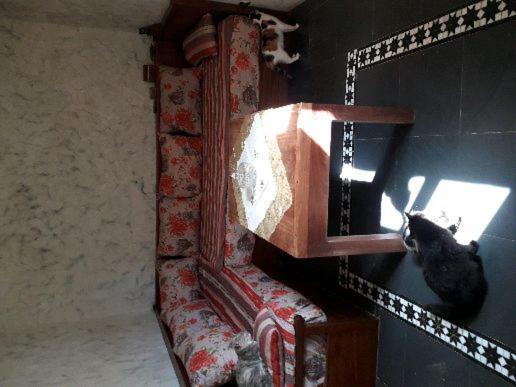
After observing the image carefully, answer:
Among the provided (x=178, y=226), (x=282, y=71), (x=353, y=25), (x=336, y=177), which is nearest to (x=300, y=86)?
(x=282, y=71)

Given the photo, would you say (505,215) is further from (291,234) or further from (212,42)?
(212,42)

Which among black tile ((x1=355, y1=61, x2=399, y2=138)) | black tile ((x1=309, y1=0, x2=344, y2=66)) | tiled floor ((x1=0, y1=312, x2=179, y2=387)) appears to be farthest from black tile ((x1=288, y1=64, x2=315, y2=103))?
tiled floor ((x1=0, y1=312, x2=179, y2=387))

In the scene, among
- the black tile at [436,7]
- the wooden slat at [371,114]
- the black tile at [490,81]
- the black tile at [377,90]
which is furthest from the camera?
the black tile at [377,90]

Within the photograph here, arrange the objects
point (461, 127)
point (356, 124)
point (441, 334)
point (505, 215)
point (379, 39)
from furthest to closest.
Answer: point (356, 124)
point (379, 39)
point (441, 334)
point (461, 127)
point (505, 215)

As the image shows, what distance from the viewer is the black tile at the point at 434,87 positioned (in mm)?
1649

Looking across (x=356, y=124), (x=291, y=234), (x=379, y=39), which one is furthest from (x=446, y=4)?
(x=291, y=234)

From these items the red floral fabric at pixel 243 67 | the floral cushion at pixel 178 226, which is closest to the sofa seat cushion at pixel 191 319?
the floral cushion at pixel 178 226

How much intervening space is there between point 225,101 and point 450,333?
6.46ft

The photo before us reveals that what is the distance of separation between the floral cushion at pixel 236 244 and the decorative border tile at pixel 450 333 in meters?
0.95

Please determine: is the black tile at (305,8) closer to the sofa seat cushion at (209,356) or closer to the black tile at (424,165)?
the black tile at (424,165)

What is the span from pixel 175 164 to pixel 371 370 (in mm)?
2252

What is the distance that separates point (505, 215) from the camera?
57.3 inches

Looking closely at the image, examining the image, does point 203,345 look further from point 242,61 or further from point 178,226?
point 242,61

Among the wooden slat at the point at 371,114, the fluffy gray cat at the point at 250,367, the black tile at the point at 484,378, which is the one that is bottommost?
the fluffy gray cat at the point at 250,367
